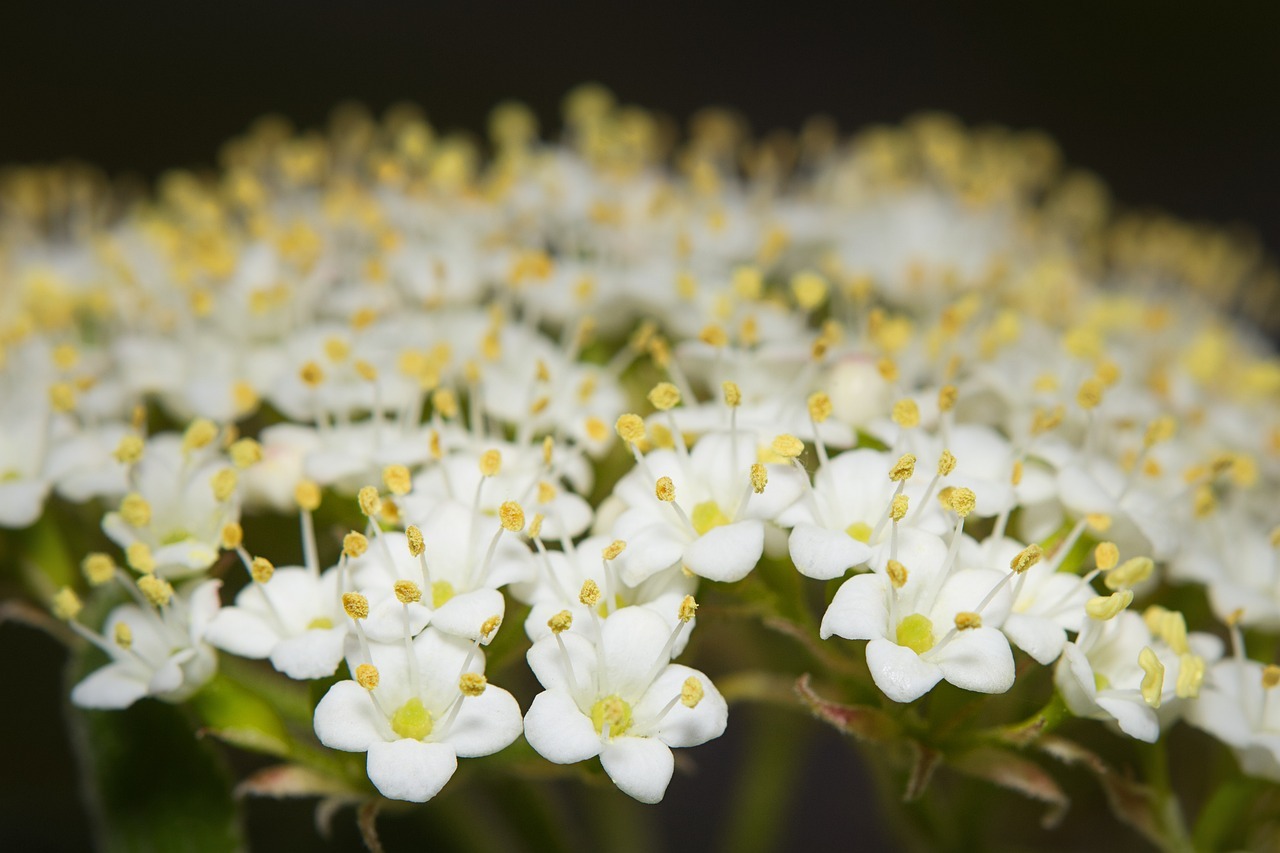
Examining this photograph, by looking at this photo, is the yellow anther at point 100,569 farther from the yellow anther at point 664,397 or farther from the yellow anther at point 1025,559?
the yellow anther at point 1025,559

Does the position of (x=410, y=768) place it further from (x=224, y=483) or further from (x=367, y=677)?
(x=224, y=483)

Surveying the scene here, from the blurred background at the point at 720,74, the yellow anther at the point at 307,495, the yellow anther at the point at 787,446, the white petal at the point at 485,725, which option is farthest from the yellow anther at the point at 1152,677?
the blurred background at the point at 720,74

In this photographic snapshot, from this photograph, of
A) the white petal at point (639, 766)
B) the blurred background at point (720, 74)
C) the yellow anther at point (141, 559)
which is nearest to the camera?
the white petal at point (639, 766)

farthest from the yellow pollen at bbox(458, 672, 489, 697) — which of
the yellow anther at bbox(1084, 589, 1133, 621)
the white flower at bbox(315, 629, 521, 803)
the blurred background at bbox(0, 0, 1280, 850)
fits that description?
the blurred background at bbox(0, 0, 1280, 850)

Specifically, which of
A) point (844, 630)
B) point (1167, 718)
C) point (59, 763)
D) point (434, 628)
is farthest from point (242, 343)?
point (59, 763)

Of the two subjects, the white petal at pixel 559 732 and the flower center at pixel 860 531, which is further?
the flower center at pixel 860 531

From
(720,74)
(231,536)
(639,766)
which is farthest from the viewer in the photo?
(720,74)

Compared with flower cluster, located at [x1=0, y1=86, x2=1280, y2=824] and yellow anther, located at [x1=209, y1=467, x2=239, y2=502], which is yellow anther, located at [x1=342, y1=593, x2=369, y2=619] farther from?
yellow anther, located at [x1=209, y1=467, x2=239, y2=502]

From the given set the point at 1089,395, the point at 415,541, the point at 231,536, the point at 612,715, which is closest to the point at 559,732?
the point at 612,715
